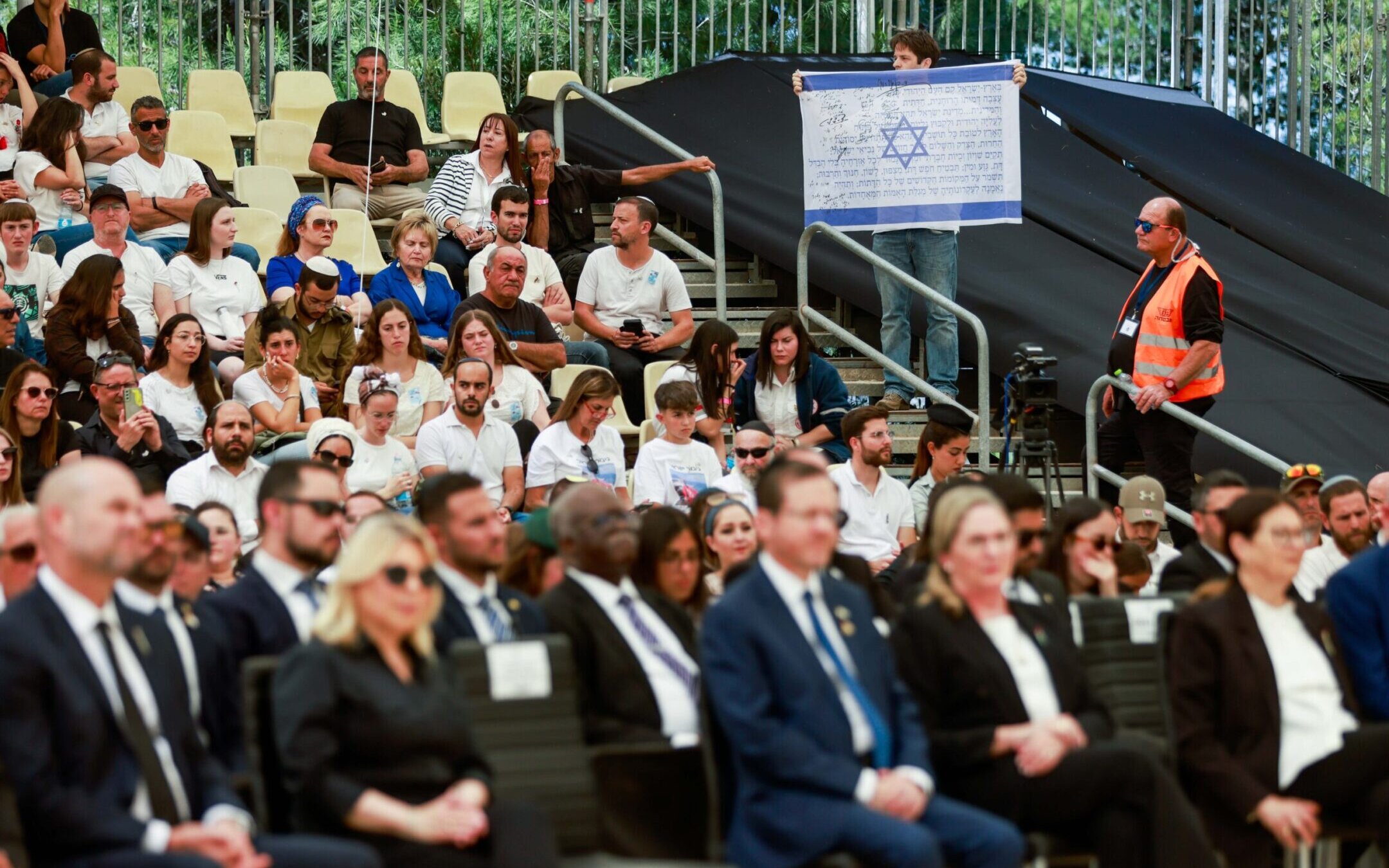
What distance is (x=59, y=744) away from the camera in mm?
3619

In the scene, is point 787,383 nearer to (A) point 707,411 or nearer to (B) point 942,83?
(A) point 707,411

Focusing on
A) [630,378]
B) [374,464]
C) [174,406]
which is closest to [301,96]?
[630,378]

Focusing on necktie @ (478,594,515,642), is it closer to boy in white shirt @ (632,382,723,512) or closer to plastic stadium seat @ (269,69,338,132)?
boy in white shirt @ (632,382,723,512)

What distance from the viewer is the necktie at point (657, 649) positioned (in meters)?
4.54

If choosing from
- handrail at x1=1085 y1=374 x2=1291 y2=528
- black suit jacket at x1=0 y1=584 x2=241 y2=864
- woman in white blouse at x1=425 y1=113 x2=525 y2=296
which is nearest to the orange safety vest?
handrail at x1=1085 y1=374 x2=1291 y2=528

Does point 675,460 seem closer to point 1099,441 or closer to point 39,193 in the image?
point 1099,441

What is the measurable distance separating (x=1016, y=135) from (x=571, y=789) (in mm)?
5544

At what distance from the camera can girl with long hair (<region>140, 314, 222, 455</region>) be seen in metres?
7.51

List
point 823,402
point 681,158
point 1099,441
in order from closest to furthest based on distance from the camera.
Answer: point 823,402, point 1099,441, point 681,158

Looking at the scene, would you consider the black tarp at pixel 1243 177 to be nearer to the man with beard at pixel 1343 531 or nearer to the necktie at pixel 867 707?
the man with beard at pixel 1343 531

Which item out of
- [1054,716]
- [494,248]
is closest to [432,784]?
[1054,716]

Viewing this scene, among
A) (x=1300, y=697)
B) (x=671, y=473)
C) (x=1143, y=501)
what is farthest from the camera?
(x=671, y=473)

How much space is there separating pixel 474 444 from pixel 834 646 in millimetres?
3590

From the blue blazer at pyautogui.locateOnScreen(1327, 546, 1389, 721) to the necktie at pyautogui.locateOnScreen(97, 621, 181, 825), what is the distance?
2.86 meters
